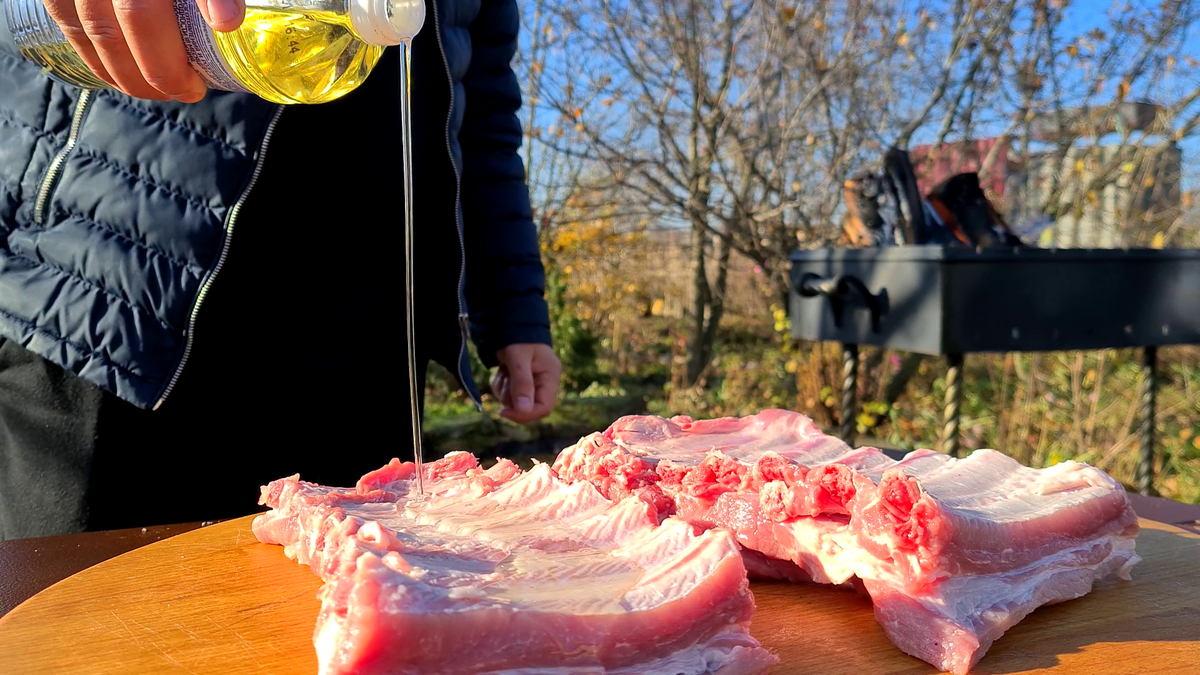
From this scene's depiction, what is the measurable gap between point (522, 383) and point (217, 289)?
101 cm

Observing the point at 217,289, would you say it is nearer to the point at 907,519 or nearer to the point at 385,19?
the point at 385,19

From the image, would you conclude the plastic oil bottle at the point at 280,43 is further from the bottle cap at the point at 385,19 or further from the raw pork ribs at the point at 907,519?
the raw pork ribs at the point at 907,519

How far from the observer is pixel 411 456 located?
3.08 m

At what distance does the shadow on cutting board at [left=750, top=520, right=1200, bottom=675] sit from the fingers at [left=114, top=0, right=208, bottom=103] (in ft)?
5.08

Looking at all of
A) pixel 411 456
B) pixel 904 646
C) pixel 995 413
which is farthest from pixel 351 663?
pixel 995 413

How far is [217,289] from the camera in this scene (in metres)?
2.45

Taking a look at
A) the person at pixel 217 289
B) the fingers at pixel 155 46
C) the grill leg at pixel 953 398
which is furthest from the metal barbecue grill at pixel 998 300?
the fingers at pixel 155 46

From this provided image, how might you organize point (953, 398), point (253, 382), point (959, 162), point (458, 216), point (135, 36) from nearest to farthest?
point (135, 36) → point (253, 382) → point (458, 216) → point (953, 398) → point (959, 162)

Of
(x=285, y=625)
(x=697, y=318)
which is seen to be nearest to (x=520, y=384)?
(x=285, y=625)

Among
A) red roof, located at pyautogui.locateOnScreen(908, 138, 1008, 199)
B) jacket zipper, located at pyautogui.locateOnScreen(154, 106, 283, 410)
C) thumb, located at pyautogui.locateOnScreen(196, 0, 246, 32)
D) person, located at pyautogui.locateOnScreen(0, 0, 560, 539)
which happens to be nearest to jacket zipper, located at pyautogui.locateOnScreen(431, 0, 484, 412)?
person, located at pyautogui.locateOnScreen(0, 0, 560, 539)

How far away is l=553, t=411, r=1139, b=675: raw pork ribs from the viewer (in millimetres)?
1722

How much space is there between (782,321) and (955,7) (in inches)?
123

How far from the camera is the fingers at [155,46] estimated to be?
1606 millimetres

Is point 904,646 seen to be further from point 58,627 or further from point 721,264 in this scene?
point 721,264
